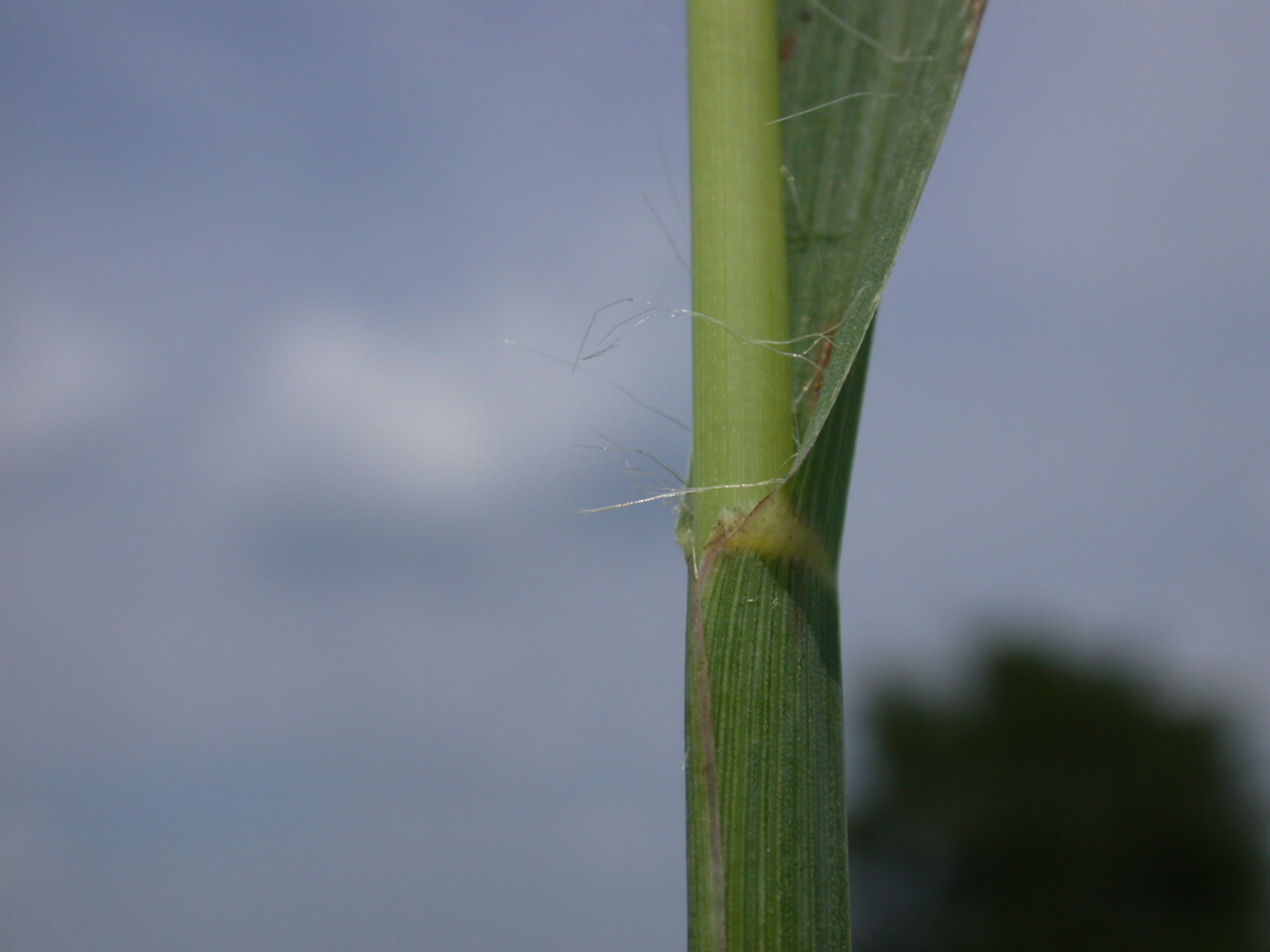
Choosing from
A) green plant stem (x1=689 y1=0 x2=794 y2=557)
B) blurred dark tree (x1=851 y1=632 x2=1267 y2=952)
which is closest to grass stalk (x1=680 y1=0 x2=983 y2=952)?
green plant stem (x1=689 y1=0 x2=794 y2=557)

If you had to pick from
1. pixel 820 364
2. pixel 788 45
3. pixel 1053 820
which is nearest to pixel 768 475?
pixel 820 364

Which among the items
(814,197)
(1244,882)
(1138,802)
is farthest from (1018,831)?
(814,197)

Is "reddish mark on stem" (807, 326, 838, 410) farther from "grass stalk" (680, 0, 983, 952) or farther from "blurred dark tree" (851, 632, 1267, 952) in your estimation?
"blurred dark tree" (851, 632, 1267, 952)

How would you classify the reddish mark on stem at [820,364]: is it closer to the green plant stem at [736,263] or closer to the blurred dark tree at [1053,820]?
the green plant stem at [736,263]

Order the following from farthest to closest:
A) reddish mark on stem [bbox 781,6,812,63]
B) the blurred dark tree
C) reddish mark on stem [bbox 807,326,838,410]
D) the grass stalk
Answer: the blurred dark tree
reddish mark on stem [bbox 781,6,812,63]
reddish mark on stem [bbox 807,326,838,410]
the grass stalk

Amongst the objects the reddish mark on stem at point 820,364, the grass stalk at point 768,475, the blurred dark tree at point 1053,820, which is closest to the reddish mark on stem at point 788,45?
the grass stalk at point 768,475
